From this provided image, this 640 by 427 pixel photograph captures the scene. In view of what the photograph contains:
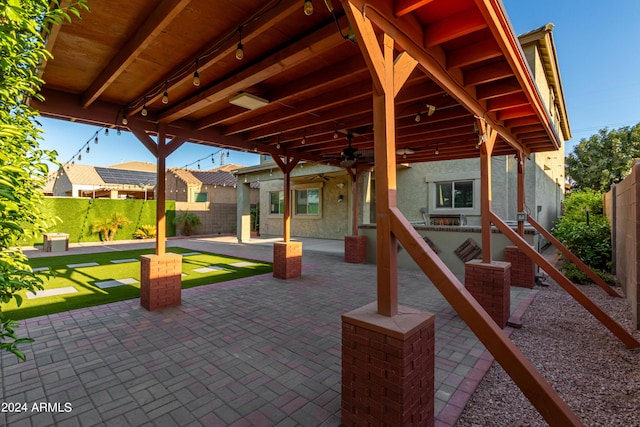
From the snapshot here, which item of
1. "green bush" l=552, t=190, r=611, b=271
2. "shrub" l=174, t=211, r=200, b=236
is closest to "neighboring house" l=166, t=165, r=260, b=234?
"shrub" l=174, t=211, r=200, b=236

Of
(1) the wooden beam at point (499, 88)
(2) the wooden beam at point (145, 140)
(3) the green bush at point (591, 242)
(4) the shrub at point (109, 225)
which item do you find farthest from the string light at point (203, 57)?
(4) the shrub at point (109, 225)

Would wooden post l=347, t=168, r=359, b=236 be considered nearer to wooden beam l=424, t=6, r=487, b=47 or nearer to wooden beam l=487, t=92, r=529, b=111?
wooden beam l=487, t=92, r=529, b=111

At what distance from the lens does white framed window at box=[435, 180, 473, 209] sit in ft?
35.8

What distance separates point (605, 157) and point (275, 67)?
74.2ft

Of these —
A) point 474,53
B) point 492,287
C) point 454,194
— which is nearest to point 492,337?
point 474,53

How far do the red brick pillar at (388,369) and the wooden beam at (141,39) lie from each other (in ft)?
9.08

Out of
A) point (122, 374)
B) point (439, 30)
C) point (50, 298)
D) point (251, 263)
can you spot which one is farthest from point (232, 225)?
point (439, 30)

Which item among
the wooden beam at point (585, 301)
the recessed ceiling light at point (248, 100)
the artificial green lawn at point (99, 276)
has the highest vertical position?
the recessed ceiling light at point (248, 100)

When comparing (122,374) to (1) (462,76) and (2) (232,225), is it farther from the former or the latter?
(2) (232,225)

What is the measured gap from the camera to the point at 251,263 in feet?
29.6

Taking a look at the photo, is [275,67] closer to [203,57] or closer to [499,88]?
[203,57]

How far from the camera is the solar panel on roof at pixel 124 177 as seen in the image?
80.2ft

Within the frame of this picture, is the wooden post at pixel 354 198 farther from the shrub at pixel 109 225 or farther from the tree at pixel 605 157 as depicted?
the tree at pixel 605 157

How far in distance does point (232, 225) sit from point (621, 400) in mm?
18988
